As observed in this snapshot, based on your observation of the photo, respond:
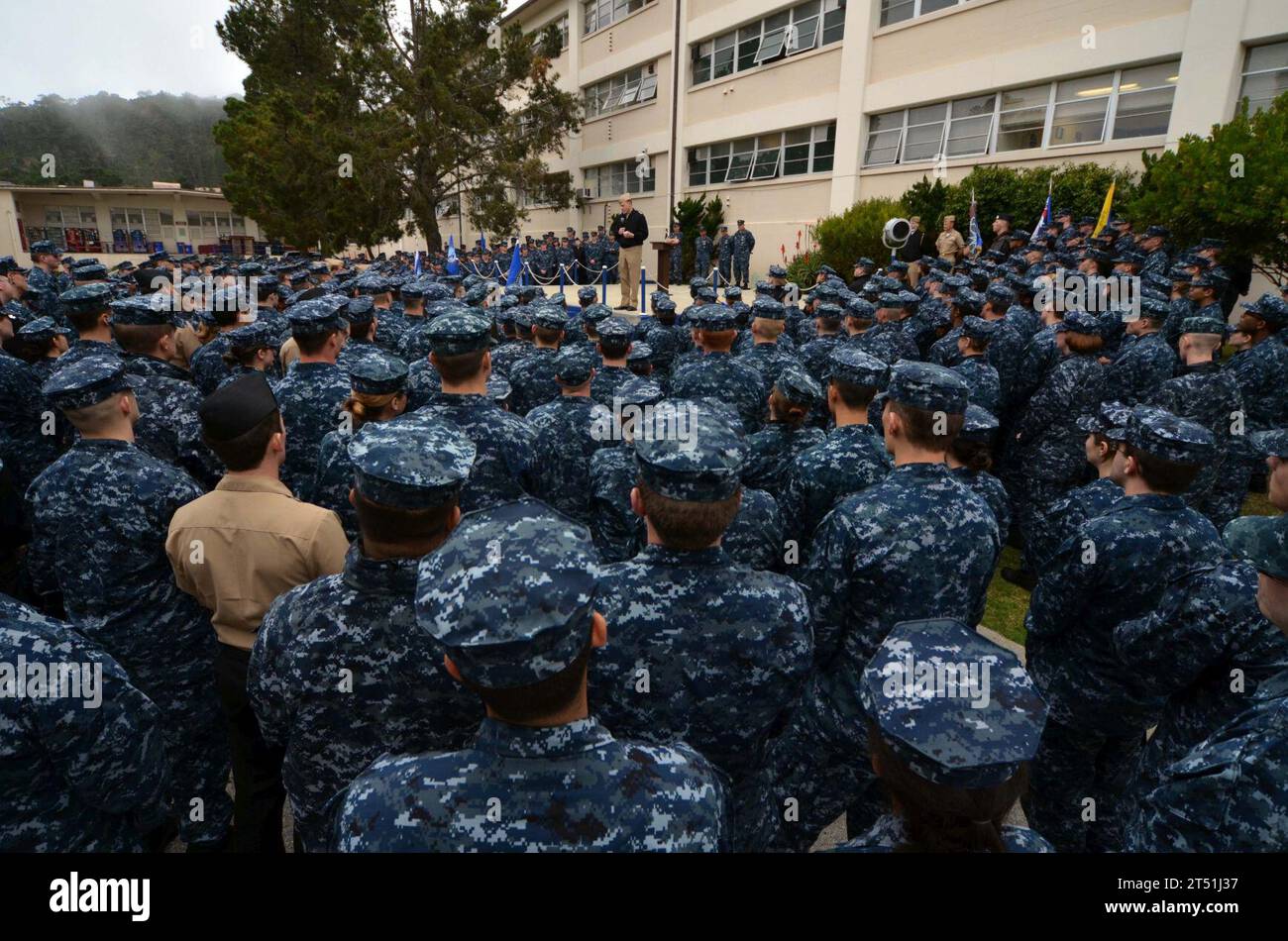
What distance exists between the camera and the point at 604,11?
102 ft

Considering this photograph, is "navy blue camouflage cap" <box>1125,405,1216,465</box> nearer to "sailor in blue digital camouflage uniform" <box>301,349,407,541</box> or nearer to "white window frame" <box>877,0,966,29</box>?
"sailor in blue digital camouflage uniform" <box>301,349,407,541</box>

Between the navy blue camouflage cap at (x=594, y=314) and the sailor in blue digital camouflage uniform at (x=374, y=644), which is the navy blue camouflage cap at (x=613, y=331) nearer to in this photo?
the navy blue camouflage cap at (x=594, y=314)

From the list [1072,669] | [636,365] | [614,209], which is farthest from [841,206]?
[1072,669]

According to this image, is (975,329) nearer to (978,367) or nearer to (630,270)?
(978,367)

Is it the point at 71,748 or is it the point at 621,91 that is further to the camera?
the point at 621,91

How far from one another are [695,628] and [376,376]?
98.1 inches

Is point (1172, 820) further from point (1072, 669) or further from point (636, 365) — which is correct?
point (636, 365)

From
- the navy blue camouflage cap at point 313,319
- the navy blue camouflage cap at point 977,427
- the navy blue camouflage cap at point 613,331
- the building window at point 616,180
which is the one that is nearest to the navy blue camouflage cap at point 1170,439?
the navy blue camouflage cap at point 977,427

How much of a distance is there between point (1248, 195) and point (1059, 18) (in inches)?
341

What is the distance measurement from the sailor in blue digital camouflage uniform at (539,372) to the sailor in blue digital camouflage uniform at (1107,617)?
377cm

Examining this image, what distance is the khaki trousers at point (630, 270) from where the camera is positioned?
54.3 feet

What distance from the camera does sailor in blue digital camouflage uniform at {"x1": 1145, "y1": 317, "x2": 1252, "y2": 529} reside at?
521cm

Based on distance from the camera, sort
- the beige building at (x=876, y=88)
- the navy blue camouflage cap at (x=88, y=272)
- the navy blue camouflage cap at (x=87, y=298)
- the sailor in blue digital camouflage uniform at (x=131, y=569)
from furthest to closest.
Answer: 1. the beige building at (x=876, y=88)
2. the navy blue camouflage cap at (x=88, y=272)
3. the navy blue camouflage cap at (x=87, y=298)
4. the sailor in blue digital camouflage uniform at (x=131, y=569)

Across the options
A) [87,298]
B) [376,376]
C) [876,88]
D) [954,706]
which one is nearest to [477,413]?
[376,376]
